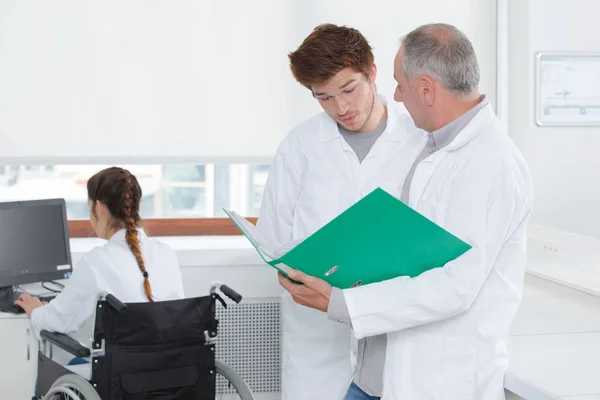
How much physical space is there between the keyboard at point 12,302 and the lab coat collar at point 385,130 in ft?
3.71

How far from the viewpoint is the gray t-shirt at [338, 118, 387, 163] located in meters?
2.01

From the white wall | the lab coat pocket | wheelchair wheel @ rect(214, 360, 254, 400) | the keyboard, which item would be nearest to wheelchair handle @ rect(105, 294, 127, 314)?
wheelchair wheel @ rect(214, 360, 254, 400)

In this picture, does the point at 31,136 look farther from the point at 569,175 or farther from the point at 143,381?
the point at 569,175

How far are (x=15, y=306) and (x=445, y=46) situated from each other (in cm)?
172

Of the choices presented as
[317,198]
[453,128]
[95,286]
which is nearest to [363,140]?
[317,198]

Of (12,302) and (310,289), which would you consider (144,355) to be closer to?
(12,302)

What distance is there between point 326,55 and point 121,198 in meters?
0.84

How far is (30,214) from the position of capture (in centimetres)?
271

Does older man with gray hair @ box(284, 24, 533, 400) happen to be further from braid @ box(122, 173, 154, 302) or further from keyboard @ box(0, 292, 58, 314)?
keyboard @ box(0, 292, 58, 314)

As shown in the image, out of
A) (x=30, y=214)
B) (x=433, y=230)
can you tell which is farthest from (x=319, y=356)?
(x=30, y=214)

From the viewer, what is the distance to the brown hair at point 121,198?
7.55 feet

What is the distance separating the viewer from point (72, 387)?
2105mm

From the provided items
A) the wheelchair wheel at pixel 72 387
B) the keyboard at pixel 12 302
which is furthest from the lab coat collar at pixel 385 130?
the keyboard at pixel 12 302

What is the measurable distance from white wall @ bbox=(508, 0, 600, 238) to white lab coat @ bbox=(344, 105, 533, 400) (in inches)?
73.3
